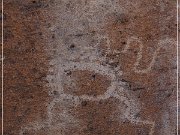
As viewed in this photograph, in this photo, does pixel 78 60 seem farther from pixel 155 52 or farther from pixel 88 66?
pixel 155 52

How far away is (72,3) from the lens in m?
2.10

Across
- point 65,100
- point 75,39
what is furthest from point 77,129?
point 75,39

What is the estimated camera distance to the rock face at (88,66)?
211 cm

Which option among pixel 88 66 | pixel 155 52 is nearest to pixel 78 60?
pixel 88 66

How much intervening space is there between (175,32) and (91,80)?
1.70ft

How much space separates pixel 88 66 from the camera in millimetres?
2160

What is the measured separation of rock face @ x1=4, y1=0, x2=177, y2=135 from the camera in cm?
211

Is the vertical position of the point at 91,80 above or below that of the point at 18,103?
above

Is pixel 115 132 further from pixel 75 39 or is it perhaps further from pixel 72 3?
pixel 72 3

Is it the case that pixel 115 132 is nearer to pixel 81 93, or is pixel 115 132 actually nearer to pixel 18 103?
pixel 81 93

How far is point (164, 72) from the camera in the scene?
7.24 feet

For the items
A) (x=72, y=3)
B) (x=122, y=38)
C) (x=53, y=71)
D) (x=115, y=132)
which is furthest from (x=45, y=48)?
(x=115, y=132)

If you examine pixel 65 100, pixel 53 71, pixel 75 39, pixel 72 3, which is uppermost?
pixel 72 3

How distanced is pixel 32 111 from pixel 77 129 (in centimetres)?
26
